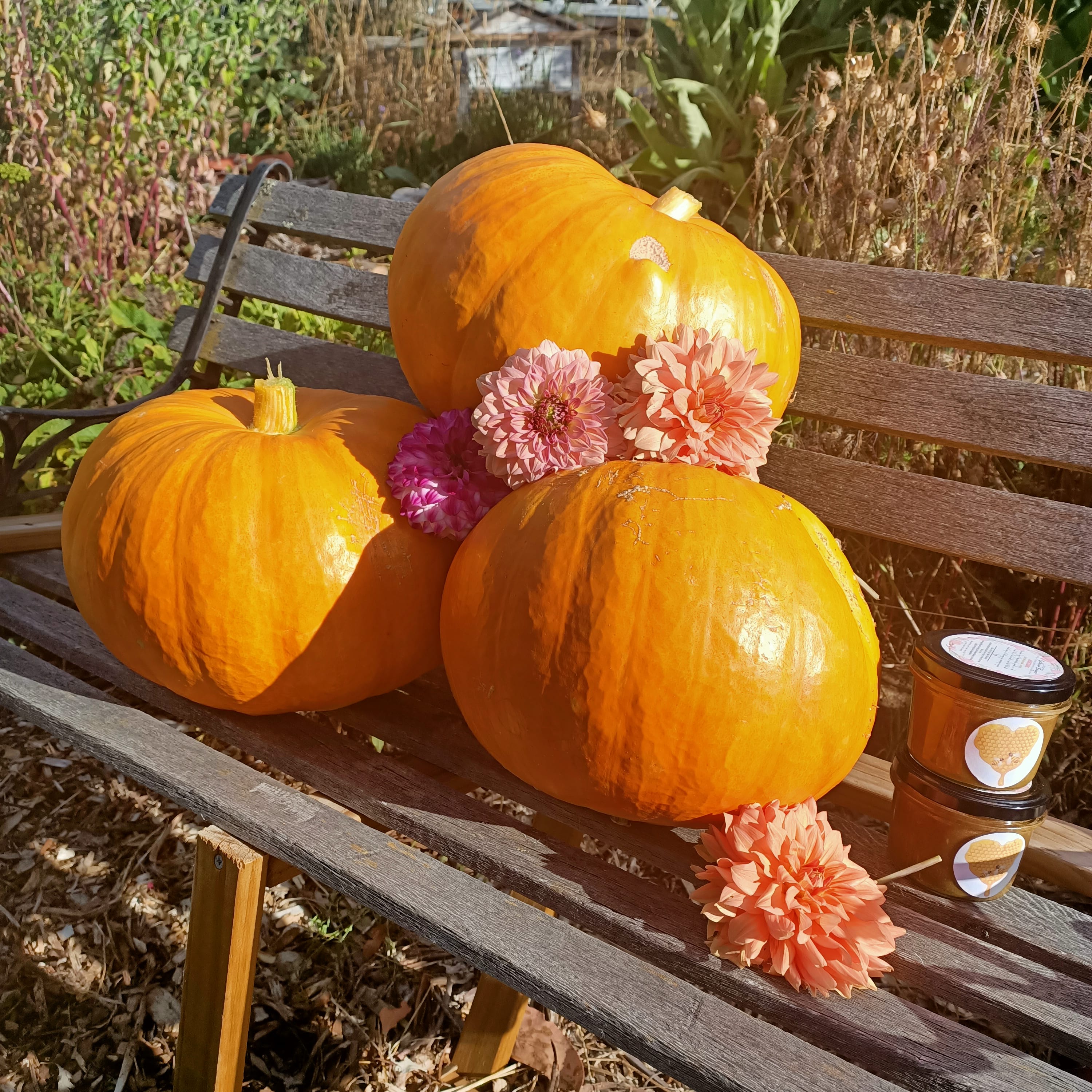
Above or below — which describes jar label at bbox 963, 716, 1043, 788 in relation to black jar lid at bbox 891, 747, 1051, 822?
above

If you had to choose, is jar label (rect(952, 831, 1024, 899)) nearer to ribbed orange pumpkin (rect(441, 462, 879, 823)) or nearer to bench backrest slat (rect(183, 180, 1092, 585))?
ribbed orange pumpkin (rect(441, 462, 879, 823))

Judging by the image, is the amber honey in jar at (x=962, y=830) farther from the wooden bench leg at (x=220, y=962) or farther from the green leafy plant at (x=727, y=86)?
the green leafy plant at (x=727, y=86)

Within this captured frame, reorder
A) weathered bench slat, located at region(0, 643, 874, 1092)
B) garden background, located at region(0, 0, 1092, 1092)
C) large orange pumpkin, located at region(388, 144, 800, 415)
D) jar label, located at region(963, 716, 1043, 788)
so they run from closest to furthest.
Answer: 1. weathered bench slat, located at region(0, 643, 874, 1092)
2. jar label, located at region(963, 716, 1043, 788)
3. large orange pumpkin, located at region(388, 144, 800, 415)
4. garden background, located at region(0, 0, 1092, 1092)

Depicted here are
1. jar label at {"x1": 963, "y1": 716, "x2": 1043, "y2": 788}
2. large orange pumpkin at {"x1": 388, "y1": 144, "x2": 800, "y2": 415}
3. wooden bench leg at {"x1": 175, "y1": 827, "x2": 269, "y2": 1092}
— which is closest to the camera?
jar label at {"x1": 963, "y1": 716, "x2": 1043, "y2": 788}

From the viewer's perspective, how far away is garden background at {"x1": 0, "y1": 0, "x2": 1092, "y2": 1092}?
200 centimetres

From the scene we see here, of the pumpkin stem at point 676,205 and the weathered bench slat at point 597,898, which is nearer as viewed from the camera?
the weathered bench slat at point 597,898

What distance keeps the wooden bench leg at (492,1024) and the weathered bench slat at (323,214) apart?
1.47 metres

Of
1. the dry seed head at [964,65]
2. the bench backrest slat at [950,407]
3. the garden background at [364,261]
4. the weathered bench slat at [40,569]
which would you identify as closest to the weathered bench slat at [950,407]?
the bench backrest slat at [950,407]

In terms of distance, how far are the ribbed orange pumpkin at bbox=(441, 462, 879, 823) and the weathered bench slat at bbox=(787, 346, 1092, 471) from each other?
565 mm

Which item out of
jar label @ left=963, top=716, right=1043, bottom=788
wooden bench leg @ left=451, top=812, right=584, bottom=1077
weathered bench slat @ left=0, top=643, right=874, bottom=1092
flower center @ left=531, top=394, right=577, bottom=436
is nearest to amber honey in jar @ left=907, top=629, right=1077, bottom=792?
jar label @ left=963, top=716, right=1043, bottom=788

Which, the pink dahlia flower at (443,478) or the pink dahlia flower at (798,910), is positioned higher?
the pink dahlia flower at (443,478)

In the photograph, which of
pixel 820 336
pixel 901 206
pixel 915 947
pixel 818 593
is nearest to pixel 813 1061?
pixel 915 947

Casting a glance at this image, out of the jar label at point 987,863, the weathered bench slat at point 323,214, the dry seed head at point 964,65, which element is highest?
the dry seed head at point 964,65

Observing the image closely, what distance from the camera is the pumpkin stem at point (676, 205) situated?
68.9 inches
